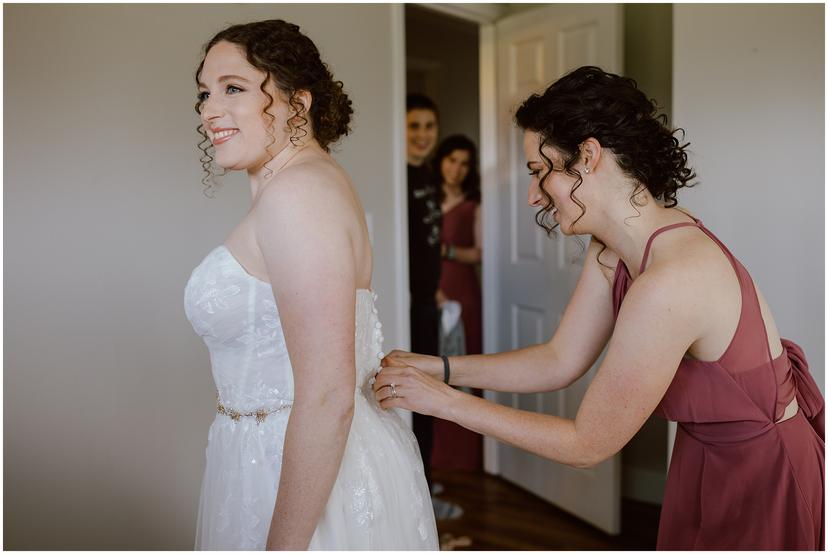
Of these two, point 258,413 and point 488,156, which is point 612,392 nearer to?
point 258,413

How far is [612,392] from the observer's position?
135 cm

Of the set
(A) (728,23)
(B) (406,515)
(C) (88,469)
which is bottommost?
(C) (88,469)

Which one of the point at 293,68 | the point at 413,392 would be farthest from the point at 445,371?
the point at 293,68

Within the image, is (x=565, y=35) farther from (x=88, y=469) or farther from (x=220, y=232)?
(x=88, y=469)

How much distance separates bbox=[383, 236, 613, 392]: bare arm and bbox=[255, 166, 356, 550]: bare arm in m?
0.42

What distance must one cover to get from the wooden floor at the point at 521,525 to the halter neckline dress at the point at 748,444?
169 centimetres

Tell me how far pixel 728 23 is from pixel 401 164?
129 cm

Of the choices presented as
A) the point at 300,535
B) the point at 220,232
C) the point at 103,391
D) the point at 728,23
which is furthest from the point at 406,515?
the point at 728,23

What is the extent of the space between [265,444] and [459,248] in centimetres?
306

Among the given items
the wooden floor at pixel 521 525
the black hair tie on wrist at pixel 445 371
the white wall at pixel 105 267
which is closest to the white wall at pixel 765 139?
the wooden floor at pixel 521 525

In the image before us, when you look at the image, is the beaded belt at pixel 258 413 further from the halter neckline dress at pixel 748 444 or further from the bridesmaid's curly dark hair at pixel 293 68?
the halter neckline dress at pixel 748 444

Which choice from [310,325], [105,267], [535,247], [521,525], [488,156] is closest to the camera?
[310,325]

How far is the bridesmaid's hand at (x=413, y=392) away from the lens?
143 cm

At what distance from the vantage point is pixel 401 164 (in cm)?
311
